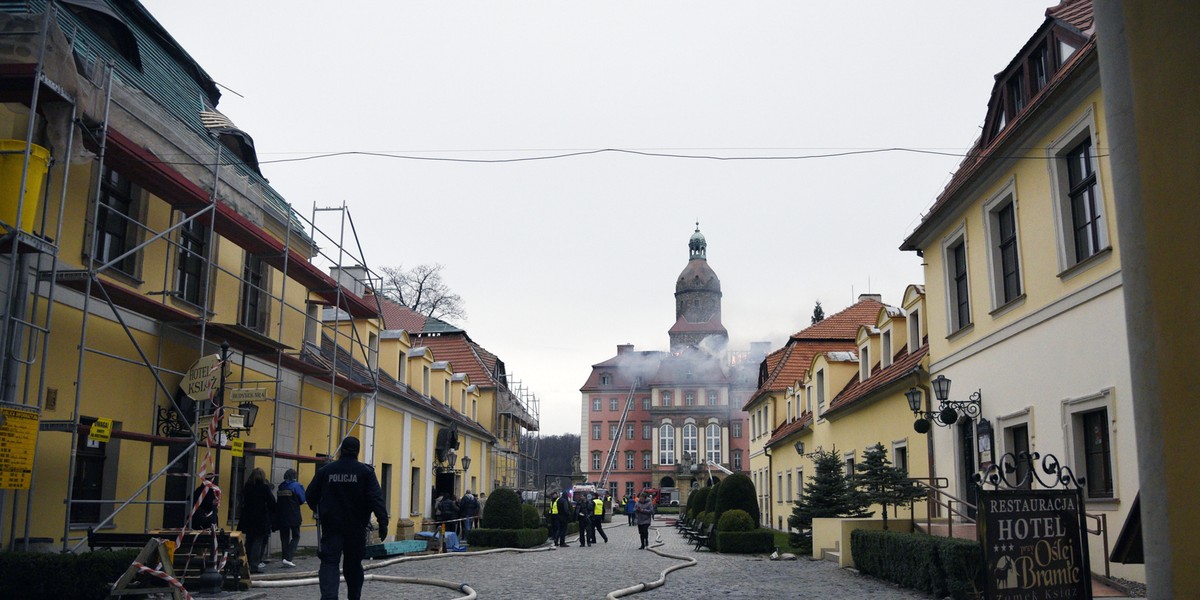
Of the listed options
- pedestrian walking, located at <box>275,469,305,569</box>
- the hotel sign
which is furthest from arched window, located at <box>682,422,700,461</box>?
the hotel sign

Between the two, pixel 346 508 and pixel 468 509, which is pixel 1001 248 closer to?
pixel 346 508

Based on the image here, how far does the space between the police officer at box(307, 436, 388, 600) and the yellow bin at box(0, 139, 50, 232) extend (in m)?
4.61

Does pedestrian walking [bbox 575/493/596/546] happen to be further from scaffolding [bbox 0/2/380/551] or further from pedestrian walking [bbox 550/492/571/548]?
scaffolding [bbox 0/2/380/551]

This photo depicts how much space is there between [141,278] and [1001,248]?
45.7 feet

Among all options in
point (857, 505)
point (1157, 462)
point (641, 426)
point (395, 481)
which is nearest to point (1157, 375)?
point (1157, 462)

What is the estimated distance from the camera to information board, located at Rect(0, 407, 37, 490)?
928 cm

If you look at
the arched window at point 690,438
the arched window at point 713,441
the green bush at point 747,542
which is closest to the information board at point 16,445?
the green bush at point 747,542

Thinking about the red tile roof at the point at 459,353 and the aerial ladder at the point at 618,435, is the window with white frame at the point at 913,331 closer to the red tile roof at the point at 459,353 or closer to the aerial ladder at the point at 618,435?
the red tile roof at the point at 459,353

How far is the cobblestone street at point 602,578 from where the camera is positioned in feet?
40.4

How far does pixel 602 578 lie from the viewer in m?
15.0

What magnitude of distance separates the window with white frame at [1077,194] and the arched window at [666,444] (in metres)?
90.1

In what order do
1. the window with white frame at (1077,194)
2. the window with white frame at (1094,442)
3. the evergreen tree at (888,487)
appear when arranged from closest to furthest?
1. the window with white frame at (1094,442)
2. the window with white frame at (1077,194)
3. the evergreen tree at (888,487)

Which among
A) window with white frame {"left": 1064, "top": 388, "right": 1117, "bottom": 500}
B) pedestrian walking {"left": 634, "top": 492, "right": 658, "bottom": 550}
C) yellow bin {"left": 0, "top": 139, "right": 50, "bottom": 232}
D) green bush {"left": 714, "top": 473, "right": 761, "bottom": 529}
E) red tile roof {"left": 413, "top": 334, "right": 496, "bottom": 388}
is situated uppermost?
red tile roof {"left": 413, "top": 334, "right": 496, "bottom": 388}

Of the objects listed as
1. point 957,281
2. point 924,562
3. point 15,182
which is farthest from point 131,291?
point 957,281
